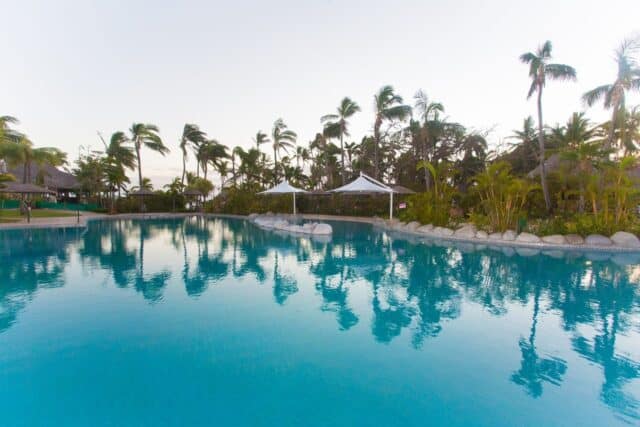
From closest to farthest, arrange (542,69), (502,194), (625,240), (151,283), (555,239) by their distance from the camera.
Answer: (151,283) < (625,240) < (555,239) < (502,194) < (542,69)

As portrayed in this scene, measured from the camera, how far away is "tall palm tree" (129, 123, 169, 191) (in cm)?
2440

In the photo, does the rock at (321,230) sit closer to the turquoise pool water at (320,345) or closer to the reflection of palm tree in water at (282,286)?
the turquoise pool water at (320,345)

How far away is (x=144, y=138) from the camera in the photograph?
2484cm

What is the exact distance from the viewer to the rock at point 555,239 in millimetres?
10024

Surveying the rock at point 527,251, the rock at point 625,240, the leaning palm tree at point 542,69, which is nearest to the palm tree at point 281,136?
the leaning palm tree at point 542,69

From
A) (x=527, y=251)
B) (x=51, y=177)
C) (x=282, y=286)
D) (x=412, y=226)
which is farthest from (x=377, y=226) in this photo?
(x=51, y=177)

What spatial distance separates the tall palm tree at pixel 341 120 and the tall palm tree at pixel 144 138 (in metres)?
13.6

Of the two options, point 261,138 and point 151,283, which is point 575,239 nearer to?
point 151,283

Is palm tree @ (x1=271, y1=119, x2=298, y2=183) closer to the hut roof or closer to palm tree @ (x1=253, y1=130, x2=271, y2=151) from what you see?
palm tree @ (x1=253, y1=130, x2=271, y2=151)

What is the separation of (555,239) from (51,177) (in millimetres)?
36845

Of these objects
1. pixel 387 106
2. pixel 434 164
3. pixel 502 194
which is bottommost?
pixel 502 194

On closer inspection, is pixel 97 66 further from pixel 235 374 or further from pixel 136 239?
pixel 235 374

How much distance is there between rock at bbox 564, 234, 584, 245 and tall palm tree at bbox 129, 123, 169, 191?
26.8 metres

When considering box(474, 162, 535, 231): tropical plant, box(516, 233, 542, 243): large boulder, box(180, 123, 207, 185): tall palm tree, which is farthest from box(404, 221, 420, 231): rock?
box(180, 123, 207, 185): tall palm tree
